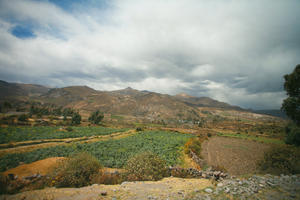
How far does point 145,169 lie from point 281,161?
12.1m

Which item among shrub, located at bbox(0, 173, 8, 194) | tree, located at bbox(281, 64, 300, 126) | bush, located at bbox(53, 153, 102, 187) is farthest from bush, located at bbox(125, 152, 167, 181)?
tree, located at bbox(281, 64, 300, 126)

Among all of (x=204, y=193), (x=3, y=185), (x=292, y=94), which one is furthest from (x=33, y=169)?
(x=292, y=94)

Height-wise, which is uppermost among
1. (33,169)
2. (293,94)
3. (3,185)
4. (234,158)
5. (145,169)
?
(293,94)

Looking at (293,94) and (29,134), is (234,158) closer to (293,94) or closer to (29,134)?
(293,94)

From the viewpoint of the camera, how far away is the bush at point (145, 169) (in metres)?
9.47

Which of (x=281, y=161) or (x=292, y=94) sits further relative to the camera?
(x=292, y=94)

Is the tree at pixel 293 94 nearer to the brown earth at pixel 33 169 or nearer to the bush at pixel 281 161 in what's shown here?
the bush at pixel 281 161

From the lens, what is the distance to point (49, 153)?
19.1m

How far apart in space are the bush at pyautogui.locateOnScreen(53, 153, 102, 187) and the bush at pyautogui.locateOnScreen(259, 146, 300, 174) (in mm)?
14903

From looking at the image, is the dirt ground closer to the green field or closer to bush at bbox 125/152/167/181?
bush at bbox 125/152/167/181

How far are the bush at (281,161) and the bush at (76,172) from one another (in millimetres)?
14903

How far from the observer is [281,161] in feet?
35.2

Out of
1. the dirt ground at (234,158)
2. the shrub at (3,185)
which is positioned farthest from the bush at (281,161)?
the shrub at (3,185)

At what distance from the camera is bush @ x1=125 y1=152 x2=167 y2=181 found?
9.47 meters
